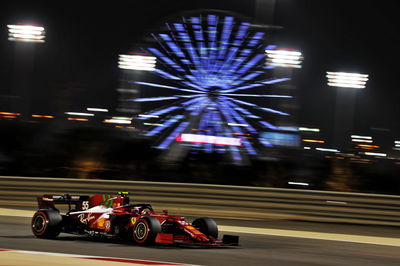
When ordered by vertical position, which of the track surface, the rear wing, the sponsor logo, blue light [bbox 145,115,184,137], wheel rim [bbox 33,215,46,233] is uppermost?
blue light [bbox 145,115,184,137]

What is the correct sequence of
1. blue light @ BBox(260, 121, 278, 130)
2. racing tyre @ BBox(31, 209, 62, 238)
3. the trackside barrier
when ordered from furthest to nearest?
1. blue light @ BBox(260, 121, 278, 130)
2. the trackside barrier
3. racing tyre @ BBox(31, 209, 62, 238)

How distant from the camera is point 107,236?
401 inches

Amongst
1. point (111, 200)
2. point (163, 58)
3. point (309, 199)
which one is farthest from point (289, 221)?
point (163, 58)

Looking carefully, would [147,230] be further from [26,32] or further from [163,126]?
[26,32]

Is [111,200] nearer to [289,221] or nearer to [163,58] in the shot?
[289,221]

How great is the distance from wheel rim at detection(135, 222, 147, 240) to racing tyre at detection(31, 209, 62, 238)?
4.62 ft

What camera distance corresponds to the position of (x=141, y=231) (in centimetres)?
971

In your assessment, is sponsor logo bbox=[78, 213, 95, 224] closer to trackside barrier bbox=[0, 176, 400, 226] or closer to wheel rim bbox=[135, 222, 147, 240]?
wheel rim bbox=[135, 222, 147, 240]

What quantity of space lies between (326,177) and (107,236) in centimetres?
1347

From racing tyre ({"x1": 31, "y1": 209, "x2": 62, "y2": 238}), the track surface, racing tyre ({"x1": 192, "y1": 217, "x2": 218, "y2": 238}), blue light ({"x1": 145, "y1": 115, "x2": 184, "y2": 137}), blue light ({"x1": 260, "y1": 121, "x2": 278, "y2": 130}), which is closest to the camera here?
the track surface

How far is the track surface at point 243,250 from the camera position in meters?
8.96

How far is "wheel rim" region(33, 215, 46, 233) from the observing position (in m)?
10.4

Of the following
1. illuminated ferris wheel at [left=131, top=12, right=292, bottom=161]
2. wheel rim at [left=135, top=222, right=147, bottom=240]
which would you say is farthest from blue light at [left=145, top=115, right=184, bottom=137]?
wheel rim at [left=135, top=222, right=147, bottom=240]

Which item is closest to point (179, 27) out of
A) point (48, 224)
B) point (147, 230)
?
point (48, 224)
